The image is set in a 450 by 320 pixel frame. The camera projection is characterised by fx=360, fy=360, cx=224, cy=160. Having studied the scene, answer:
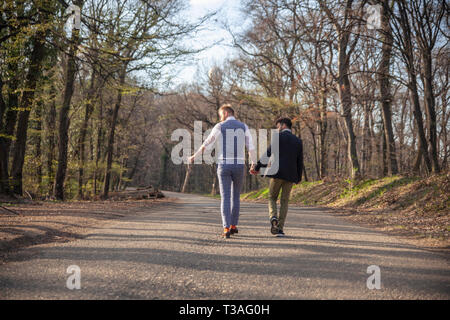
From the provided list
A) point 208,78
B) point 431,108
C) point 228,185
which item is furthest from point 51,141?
point 431,108

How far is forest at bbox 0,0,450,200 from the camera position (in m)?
11.7

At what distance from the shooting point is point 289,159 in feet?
22.2

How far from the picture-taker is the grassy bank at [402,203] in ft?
24.7

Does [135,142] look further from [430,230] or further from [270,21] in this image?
[430,230]

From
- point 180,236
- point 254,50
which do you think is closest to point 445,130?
point 254,50

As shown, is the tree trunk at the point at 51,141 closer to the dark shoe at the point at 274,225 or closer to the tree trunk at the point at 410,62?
the dark shoe at the point at 274,225

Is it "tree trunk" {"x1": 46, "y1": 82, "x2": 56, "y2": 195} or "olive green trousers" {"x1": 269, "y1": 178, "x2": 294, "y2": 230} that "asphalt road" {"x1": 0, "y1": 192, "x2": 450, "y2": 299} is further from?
"tree trunk" {"x1": 46, "y1": 82, "x2": 56, "y2": 195}

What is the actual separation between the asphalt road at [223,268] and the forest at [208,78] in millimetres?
5921

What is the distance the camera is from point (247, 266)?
4242 mm

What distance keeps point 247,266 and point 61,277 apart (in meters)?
2.00

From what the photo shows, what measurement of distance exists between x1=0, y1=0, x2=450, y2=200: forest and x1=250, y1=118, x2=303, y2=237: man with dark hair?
5372mm

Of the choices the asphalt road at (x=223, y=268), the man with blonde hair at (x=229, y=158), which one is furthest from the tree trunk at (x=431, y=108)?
the man with blonde hair at (x=229, y=158)

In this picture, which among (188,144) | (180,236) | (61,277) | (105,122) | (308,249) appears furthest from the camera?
(188,144)

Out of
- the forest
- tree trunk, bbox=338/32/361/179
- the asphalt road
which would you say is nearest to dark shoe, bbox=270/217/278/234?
the asphalt road
